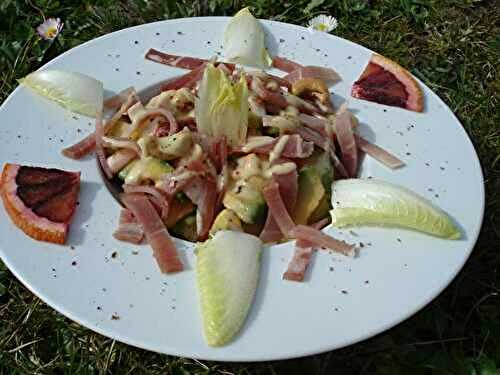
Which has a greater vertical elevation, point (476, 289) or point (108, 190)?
point (108, 190)

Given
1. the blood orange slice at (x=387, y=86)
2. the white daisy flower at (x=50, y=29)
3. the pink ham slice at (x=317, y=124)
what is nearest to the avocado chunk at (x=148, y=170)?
the pink ham slice at (x=317, y=124)

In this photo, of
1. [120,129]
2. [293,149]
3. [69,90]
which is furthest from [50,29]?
[293,149]

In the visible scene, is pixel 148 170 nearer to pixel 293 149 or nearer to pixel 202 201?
pixel 202 201

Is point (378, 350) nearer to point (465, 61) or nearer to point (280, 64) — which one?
point (280, 64)

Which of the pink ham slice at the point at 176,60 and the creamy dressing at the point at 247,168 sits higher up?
the pink ham slice at the point at 176,60

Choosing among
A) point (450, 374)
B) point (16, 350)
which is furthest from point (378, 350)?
point (16, 350)

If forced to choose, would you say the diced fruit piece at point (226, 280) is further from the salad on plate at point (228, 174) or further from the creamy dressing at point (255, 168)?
the creamy dressing at point (255, 168)
